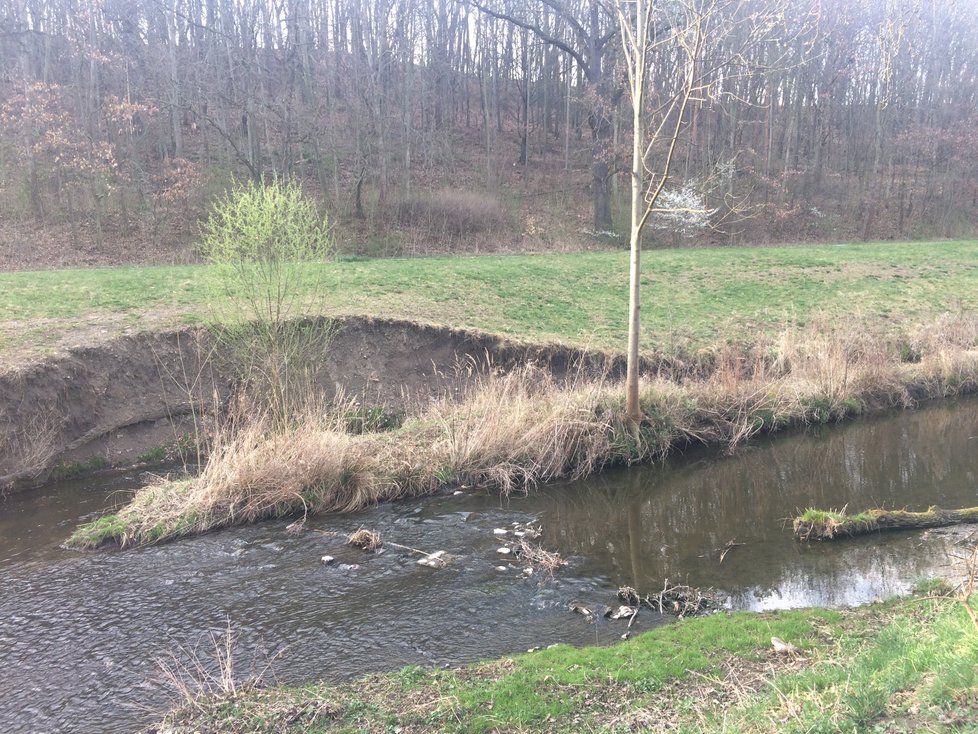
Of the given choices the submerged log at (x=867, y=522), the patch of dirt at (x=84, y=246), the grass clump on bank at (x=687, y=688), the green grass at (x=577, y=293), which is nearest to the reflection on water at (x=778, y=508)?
the submerged log at (x=867, y=522)

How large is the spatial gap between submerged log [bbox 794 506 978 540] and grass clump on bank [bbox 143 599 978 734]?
251 cm

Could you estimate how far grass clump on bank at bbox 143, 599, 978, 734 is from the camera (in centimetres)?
420

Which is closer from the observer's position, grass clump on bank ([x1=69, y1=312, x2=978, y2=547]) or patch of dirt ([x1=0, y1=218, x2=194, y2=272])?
grass clump on bank ([x1=69, y1=312, x2=978, y2=547])

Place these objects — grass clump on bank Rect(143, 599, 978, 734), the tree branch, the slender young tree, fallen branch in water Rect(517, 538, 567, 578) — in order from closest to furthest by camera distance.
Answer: grass clump on bank Rect(143, 599, 978, 734)
fallen branch in water Rect(517, 538, 567, 578)
the slender young tree
the tree branch

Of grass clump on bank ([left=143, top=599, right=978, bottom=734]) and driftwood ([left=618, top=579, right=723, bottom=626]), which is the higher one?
grass clump on bank ([left=143, top=599, right=978, bottom=734])

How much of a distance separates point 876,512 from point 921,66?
2788 centimetres

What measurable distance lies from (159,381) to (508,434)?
801cm

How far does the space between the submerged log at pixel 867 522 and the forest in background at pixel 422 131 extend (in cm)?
1908

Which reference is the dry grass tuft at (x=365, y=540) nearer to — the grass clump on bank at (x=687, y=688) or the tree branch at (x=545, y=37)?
the grass clump on bank at (x=687, y=688)

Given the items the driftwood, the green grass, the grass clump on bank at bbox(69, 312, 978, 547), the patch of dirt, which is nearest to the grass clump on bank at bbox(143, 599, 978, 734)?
the driftwood

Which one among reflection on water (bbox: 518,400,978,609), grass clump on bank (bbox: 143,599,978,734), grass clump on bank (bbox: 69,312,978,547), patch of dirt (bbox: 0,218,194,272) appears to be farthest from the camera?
patch of dirt (bbox: 0,218,194,272)

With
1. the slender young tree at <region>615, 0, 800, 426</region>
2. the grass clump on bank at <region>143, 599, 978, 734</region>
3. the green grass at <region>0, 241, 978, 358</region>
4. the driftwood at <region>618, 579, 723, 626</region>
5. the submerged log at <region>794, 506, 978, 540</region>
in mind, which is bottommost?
the driftwood at <region>618, 579, 723, 626</region>

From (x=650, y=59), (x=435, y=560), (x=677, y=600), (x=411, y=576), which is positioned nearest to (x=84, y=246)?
(x=650, y=59)

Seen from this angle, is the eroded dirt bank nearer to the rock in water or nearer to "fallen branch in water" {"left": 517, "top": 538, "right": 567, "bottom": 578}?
the rock in water
